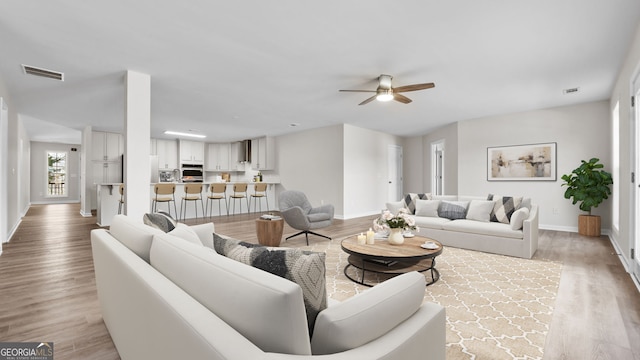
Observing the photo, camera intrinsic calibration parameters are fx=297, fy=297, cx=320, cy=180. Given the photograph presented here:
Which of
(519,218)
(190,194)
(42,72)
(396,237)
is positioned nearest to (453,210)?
(519,218)

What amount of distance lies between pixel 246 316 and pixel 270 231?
3.58 metres

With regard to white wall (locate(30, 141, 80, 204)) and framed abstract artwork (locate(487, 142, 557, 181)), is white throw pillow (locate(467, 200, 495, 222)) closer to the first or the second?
framed abstract artwork (locate(487, 142, 557, 181))

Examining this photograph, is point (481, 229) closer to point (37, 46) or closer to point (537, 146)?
point (537, 146)

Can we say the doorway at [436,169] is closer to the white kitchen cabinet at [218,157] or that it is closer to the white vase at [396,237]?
the white vase at [396,237]

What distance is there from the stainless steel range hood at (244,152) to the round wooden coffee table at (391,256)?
7.21m

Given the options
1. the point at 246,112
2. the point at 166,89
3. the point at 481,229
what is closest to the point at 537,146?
the point at 481,229

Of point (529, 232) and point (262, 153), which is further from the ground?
point (262, 153)

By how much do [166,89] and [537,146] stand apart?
22.5 ft

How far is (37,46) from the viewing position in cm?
313

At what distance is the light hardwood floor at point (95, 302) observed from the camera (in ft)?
6.22

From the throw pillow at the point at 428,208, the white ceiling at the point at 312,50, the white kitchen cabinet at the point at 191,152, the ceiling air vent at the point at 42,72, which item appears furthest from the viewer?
the white kitchen cabinet at the point at 191,152

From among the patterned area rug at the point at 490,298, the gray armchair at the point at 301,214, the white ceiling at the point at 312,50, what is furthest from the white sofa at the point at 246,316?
the gray armchair at the point at 301,214

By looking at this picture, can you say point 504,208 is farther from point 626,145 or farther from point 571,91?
point 571,91

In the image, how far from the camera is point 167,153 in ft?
31.4
